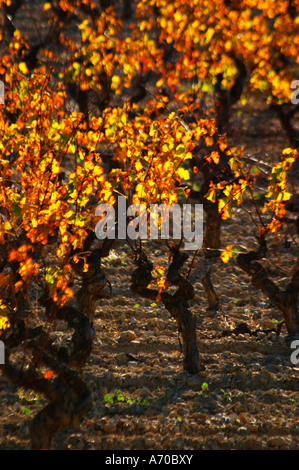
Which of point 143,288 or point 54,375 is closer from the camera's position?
point 54,375

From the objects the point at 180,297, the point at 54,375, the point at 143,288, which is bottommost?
the point at 54,375

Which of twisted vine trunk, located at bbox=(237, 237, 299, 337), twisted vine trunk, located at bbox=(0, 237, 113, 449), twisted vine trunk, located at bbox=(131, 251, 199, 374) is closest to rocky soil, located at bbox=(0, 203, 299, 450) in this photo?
twisted vine trunk, located at bbox=(131, 251, 199, 374)

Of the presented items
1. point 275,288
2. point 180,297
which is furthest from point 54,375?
point 275,288

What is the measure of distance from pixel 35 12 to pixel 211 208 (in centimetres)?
2058

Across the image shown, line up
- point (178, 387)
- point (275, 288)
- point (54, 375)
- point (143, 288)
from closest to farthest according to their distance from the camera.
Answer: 1. point (54, 375)
2. point (178, 387)
3. point (143, 288)
4. point (275, 288)

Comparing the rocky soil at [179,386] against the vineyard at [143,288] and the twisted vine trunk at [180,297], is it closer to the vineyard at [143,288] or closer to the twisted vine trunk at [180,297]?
the vineyard at [143,288]

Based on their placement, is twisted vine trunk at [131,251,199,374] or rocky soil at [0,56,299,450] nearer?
rocky soil at [0,56,299,450]

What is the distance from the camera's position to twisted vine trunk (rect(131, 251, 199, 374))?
7555 millimetres

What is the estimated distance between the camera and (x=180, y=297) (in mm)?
7672

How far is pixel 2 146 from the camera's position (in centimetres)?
685

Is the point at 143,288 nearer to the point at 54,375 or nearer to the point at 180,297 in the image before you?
the point at 180,297

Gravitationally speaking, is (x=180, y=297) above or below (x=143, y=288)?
below

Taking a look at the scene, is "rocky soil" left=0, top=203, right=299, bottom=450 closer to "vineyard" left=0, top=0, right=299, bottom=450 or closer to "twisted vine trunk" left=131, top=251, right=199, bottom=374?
"vineyard" left=0, top=0, right=299, bottom=450

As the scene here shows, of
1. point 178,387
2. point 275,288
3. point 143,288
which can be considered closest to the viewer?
point 178,387
